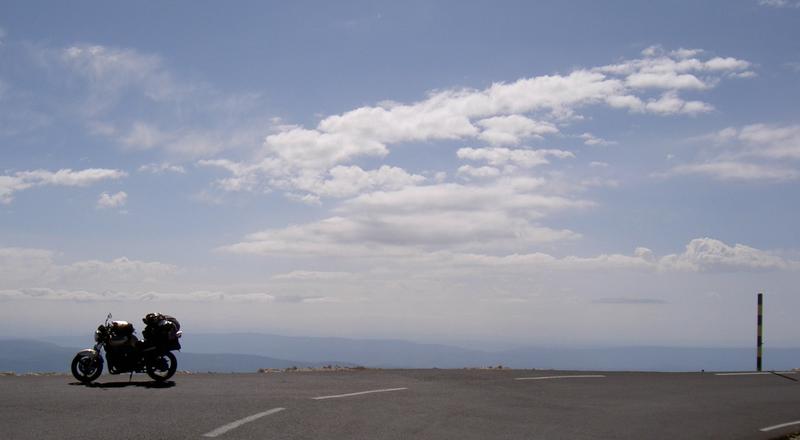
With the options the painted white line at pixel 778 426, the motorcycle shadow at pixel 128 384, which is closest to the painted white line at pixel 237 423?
the motorcycle shadow at pixel 128 384

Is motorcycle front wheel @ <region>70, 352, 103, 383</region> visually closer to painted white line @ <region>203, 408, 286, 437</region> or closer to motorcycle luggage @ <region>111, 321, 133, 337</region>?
motorcycle luggage @ <region>111, 321, 133, 337</region>

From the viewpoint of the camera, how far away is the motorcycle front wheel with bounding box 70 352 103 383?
1452 centimetres

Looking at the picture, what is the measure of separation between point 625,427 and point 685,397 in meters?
4.60

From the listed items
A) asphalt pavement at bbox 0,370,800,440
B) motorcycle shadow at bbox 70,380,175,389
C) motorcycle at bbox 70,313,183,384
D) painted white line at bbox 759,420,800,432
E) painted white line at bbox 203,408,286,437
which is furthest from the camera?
motorcycle at bbox 70,313,183,384

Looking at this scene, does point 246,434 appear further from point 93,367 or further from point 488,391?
point 93,367

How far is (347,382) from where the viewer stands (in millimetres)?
14609

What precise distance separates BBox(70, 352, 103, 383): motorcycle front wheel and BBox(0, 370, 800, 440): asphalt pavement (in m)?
0.30

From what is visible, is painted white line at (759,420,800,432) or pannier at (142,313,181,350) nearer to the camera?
painted white line at (759,420,800,432)

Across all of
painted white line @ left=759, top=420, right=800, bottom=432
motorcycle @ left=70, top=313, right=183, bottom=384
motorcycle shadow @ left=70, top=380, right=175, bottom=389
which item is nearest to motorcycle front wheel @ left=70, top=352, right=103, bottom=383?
motorcycle @ left=70, top=313, right=183, bottom=384

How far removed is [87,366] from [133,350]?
3.18ft

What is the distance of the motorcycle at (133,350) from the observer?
49.5 ft

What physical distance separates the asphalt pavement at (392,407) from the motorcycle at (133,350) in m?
0.48

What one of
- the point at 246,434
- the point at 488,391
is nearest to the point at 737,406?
the point at 488,391

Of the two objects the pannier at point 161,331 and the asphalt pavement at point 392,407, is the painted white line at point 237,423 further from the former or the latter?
the pannier at point 161,331
